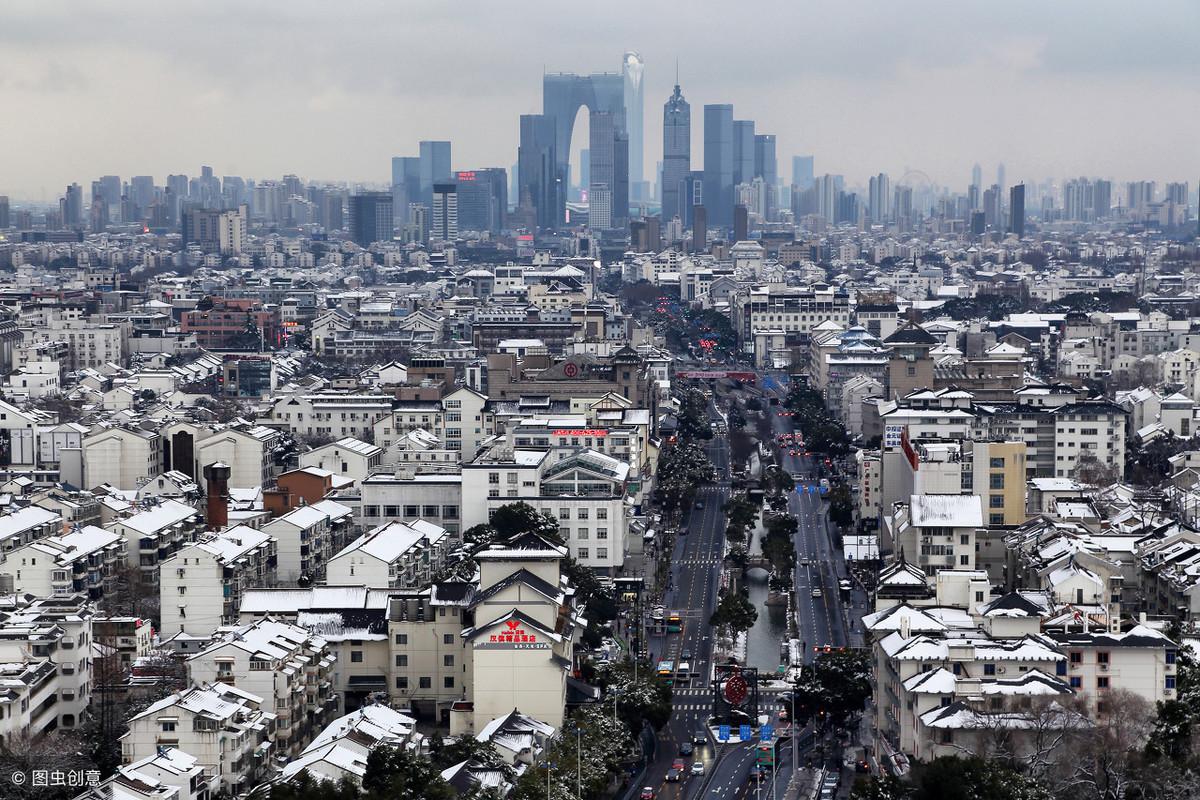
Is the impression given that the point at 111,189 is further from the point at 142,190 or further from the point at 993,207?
the point at 993,207

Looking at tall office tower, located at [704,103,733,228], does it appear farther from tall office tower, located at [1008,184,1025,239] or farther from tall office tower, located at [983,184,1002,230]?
tall office tower, located at [1008,184,1025,239]

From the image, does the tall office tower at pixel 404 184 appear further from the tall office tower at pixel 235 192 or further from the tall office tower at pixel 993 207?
the tall office tower at pixel 993 207

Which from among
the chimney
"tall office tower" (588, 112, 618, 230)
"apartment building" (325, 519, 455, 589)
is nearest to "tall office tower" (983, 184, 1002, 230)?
"tall office tower" (588, 112, 618, 230)

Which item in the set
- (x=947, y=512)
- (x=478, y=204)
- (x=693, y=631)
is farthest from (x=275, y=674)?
(x=478, y=204)

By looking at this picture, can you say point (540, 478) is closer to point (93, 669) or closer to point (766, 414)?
point (93, 669)

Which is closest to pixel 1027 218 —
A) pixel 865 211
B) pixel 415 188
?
pixel 865 211

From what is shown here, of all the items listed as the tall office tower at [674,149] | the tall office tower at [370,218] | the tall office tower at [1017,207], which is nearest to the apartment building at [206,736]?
the tall office tower at [370,218]

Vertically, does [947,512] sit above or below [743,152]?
below

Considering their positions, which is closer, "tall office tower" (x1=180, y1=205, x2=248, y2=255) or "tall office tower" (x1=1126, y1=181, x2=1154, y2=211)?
"tall office tower" (x1=180, y1=205, x2=248, y2=255)
